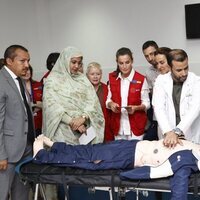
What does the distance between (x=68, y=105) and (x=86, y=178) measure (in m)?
0.78

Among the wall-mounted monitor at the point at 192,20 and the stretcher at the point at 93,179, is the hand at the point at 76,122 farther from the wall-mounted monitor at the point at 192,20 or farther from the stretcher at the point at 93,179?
the wall-mounted monitor at the point at 192,20

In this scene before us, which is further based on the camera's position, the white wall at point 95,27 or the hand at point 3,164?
the white wall at point 95,27

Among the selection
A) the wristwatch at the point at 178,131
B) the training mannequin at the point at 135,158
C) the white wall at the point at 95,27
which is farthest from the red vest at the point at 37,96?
the white wall at the point at 95,27

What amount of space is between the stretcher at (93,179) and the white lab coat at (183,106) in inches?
19.3

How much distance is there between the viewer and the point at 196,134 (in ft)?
8.10

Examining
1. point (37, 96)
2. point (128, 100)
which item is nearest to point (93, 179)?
point (128, 100)

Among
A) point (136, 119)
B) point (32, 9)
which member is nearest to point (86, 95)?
point (136, 119)

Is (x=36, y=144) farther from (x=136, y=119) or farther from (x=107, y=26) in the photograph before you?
(x=107, y=26)

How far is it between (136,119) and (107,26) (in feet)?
8.78

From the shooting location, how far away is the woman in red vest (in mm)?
3027

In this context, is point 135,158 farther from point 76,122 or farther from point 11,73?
point 11,73

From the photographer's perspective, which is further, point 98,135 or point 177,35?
point 177,35

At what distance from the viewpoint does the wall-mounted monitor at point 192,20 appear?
4617mm

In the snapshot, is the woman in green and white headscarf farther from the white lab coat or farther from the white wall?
the white wall
